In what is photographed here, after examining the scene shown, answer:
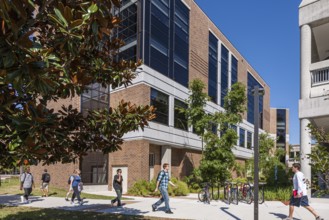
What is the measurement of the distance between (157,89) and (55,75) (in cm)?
2317

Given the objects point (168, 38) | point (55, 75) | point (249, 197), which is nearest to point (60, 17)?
point (55, 75)

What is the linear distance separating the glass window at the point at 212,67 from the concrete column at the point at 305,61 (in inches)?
787

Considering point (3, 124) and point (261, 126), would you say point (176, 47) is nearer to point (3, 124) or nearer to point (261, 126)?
point (3, 124)

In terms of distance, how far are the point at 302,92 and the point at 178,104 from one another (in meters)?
13.8

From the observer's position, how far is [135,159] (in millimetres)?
25234

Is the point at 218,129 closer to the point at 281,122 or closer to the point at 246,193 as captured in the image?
the point at 246,193

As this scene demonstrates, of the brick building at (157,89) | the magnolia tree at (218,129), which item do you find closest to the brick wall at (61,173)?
the brick building at (157,89)

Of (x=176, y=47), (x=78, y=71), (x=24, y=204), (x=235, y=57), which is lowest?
(x=24, y=204)

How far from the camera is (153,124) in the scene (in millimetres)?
26000

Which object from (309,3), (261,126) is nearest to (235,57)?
(261,126)

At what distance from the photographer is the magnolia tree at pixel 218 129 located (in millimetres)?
21500

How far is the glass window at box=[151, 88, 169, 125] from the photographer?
2673 centimetres

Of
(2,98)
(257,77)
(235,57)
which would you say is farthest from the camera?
(257,77)

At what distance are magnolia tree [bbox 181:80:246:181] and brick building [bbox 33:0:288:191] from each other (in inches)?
119
